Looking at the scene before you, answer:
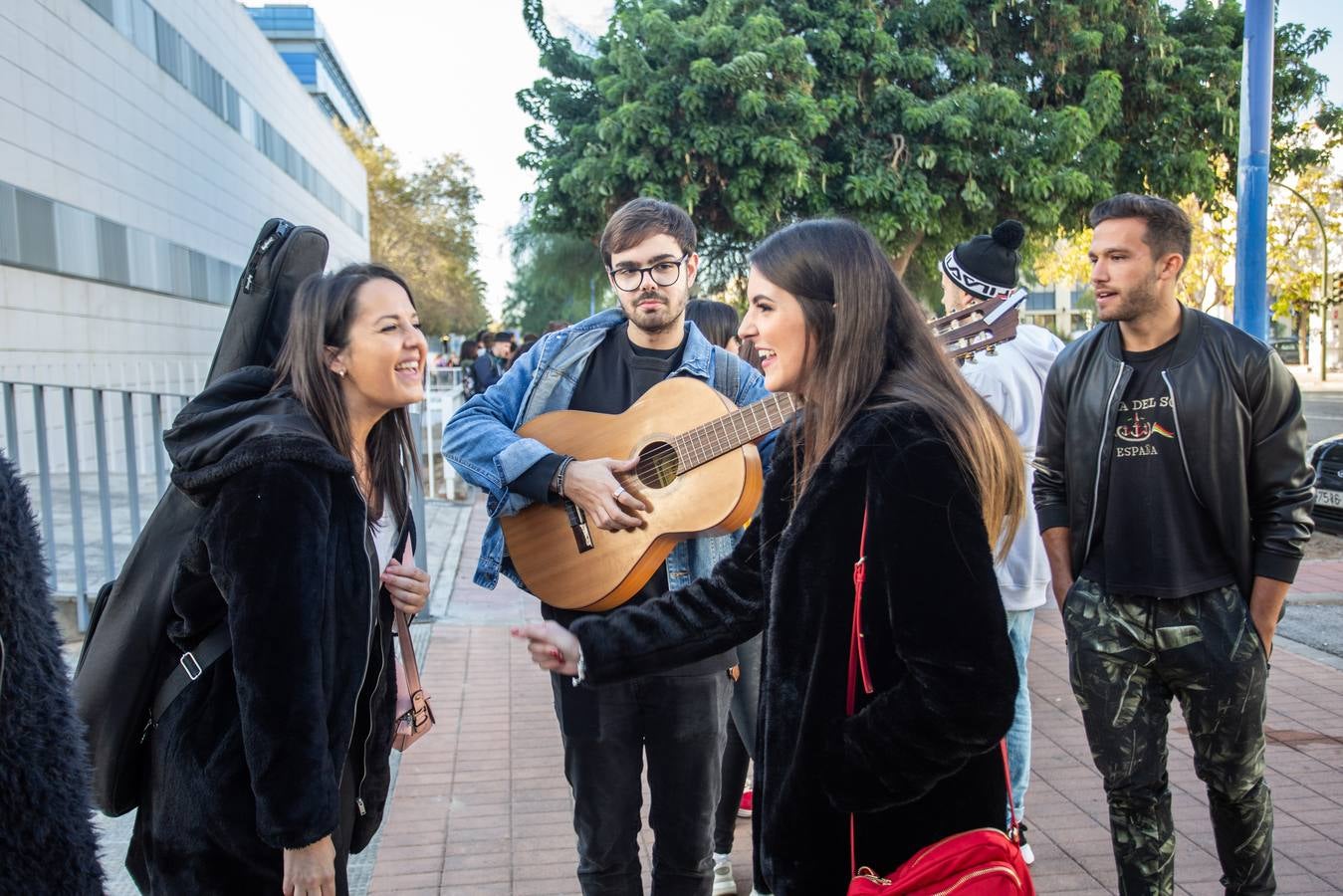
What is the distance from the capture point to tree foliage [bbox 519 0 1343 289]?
54.9ft

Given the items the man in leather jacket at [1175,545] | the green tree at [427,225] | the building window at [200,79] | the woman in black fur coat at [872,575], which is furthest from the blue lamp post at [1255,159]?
the green tree at [427,225]

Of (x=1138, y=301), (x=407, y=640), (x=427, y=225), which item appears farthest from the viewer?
(x=427, y=225)

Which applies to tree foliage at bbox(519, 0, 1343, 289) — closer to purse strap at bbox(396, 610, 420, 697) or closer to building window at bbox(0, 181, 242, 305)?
building window at bbox(0, 181, 242, 305)

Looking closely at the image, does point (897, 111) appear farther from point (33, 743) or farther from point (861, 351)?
point (33, 743)

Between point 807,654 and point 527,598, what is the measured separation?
21.3ft

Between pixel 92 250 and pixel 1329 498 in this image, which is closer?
pixel 1329 498

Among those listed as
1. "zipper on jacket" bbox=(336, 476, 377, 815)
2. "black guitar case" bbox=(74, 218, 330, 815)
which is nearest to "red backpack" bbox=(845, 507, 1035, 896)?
"zipper on jacket" bbox=(336, 476, 377, 815)

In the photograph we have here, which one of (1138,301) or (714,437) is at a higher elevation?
(1138,301)

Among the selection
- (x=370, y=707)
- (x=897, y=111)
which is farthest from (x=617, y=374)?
(x=897, y=111)

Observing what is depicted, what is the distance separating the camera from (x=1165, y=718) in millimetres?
3217

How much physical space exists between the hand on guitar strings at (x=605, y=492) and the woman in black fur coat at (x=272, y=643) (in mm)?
830

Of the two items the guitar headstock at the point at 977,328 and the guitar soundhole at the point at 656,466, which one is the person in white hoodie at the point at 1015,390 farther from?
the guitar soundhole at the point at 656,466

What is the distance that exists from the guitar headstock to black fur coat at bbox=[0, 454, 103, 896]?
6.80ft

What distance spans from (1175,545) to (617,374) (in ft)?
5.43
